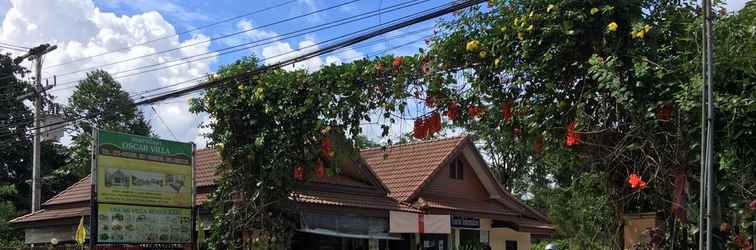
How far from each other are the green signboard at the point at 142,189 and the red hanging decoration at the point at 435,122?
19.1 feet

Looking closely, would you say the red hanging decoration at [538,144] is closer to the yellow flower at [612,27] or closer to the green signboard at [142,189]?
the yellow flower at [612,27]

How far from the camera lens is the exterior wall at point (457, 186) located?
76.8ft

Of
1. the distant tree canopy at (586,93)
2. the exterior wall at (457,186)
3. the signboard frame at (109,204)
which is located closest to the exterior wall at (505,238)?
the exterior wall at (457,186)

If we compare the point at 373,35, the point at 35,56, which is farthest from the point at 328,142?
the point at 35,56

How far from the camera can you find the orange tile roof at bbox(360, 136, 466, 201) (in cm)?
2280

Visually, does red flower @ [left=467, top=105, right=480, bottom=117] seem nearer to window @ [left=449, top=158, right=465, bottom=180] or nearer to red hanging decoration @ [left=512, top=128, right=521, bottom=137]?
red hanging decoration @ [left=512, top=128, right=521, bottom=137]

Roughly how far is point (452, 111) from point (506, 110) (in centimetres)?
87

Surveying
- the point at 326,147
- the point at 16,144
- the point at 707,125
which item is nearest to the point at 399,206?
the point at 326,147

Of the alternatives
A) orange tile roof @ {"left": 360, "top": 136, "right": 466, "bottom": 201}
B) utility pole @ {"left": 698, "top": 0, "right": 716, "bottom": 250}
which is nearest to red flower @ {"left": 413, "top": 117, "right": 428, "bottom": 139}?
utility pole @ {"left": 698, "top": 0, "right": 716, "bottom": 250}

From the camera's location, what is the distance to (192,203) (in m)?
14.2

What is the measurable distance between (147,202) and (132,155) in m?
0.87

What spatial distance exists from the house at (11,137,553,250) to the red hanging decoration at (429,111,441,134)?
3.32 meters

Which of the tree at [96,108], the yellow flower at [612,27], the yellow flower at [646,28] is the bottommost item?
the yellow flower at [646,28]

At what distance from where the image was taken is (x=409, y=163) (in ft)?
81.7
